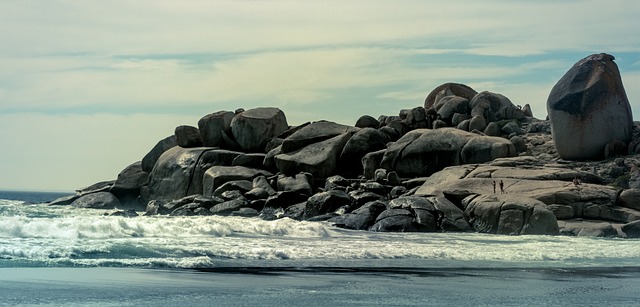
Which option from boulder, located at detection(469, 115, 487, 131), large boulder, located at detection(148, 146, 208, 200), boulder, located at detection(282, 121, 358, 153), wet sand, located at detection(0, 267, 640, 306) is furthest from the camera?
large boulder, located at detection(148, 146, 208, 200)

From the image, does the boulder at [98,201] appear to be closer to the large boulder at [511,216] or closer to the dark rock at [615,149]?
the large boulder at [511,216]

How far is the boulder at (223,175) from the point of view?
43.2 m

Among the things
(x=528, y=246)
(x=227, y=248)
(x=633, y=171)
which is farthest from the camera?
(x=633, y=171)

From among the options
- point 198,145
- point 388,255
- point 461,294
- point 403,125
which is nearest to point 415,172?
point 403,125

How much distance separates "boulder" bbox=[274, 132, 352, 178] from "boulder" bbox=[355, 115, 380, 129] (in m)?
3.35

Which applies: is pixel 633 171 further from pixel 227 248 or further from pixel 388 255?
pixel 227 248

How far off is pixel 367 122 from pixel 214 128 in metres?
9.22

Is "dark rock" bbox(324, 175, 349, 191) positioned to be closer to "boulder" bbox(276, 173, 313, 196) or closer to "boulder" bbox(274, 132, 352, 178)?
"boulder" bbox(276, 173, 313, 196)

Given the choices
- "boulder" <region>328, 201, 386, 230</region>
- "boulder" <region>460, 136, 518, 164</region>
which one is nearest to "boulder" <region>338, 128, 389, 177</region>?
"boulder" <region>460, 136, 518, 164</region>

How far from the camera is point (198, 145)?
5028cm

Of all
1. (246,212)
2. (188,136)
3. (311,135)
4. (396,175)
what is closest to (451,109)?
(311,135)

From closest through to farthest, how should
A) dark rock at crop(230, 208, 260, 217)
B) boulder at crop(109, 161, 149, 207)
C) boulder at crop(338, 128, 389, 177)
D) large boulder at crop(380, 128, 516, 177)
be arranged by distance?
dark rock at crop(230, 208, 260, 217)
large boulder at crop(380, 128, 516, 177)
boulder at crop(338, 128, 389, 177)
boulder at crop(109, 161, 149, 207)

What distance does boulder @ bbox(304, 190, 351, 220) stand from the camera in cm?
3503

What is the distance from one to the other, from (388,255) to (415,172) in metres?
19.8
